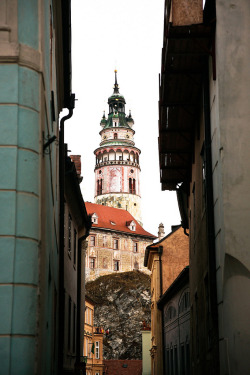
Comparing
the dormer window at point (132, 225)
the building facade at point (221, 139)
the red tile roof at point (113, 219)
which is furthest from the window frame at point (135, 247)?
the building facade at point (221, 139)

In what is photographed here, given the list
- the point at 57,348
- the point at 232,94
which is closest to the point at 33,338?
the point at 232,94

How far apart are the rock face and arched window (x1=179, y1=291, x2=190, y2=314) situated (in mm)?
56334

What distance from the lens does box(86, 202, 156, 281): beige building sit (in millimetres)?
97625

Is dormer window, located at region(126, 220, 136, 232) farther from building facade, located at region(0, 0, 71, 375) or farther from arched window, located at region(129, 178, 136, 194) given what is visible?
building facade, located at region(0, 0, 71, 375)

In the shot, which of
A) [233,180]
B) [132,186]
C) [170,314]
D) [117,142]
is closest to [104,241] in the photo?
[132,186]

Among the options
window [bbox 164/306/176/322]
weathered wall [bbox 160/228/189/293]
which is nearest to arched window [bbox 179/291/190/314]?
window [bbox 164/306/176/322]

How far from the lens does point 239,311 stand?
964 cm

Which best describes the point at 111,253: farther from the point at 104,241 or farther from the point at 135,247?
the point at 135,247

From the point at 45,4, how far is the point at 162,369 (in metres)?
24.1

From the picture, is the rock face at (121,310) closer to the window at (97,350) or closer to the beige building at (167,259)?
the window at (97,350)

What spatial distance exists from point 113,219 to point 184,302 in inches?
3228

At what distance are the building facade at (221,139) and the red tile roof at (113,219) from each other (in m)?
87.2

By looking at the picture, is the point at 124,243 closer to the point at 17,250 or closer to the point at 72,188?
the point at 72,188

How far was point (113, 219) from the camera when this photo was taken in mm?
104500
